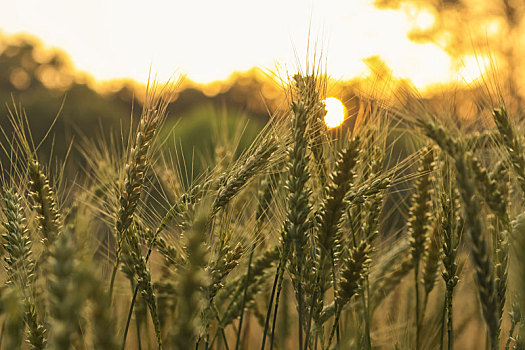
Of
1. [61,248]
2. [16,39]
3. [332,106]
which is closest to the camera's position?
[61,248]

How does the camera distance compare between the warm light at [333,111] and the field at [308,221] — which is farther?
the warm light at [333,111]

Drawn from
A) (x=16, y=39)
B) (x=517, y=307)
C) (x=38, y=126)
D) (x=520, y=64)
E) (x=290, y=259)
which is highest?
(x=16, y=39)

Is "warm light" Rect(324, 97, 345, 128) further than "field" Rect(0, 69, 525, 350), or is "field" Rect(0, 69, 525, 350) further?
"warm light" Rect(324, 97, 345, 128)

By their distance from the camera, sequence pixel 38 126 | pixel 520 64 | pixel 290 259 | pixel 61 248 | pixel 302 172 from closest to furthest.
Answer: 1. pixel 61 248
2. pixel 302 172
3. pixel 290 259
4. pixel 520 64
5. pixel 38 126

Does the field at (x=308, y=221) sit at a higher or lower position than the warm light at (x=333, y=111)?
lower

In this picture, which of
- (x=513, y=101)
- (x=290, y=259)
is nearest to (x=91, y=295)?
(x=290, y=259)

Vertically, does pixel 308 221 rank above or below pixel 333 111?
below

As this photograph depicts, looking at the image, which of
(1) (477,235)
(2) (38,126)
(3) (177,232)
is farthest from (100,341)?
(2) (38,126)

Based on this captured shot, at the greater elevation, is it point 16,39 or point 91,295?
point 16,39

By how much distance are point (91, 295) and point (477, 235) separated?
89 cm

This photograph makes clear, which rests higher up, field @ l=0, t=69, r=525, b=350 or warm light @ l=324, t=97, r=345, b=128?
warm light @ l=324, t=97, r=345, b=128

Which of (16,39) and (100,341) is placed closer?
(100,341)

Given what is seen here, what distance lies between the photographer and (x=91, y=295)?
0.74m

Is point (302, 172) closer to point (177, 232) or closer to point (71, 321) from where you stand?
point (177, 232)
